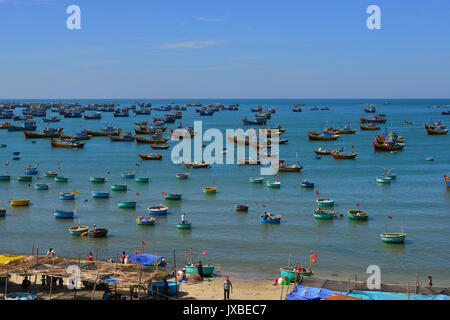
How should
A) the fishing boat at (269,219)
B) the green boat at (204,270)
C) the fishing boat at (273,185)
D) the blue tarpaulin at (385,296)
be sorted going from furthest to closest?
the fishing boat at (273,185) < the fishing boat at (269,219) < the green boat at (204,270) < the blue tarpaulin at (385,296)

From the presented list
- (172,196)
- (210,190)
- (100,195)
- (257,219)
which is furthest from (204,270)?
(210,190)

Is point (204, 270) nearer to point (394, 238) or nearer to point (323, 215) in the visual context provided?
point (394, 238)

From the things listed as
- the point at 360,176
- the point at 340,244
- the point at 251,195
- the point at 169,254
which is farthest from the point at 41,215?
the point at 360,176

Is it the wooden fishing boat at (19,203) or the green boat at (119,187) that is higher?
the green boat at (119,187)

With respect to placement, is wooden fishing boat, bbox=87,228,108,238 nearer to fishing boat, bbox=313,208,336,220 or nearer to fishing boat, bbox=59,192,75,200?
fishing boat, bbox=59,192,75,200

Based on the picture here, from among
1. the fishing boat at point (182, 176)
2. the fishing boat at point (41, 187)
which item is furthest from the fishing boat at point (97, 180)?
the fishing boat at point (182, 176)

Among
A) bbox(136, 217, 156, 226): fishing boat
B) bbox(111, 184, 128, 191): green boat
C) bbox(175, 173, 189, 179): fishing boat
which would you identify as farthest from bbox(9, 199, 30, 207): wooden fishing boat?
bbox(175, 173, 189, 179): fishing boat

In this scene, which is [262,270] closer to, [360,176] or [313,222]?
[313,222]

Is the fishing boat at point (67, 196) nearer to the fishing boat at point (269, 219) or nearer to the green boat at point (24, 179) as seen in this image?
the green boat at point (24, 179)
